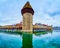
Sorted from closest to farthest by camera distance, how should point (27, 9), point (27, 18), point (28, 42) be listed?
point (28, 42) < point (27, 18) < point (27, 9)

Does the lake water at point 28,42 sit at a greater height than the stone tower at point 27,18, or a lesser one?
lesser

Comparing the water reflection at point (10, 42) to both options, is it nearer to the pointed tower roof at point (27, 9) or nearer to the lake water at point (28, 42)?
the lake water at point (28, 42)

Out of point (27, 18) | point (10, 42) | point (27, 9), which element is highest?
point (27, 9)

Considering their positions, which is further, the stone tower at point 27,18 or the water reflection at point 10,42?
the stone tower at point 27,18

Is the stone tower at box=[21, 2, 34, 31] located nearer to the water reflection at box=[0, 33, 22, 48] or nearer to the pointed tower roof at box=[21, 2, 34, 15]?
the pointed tower roof at box=[21, 2, 34, 15]

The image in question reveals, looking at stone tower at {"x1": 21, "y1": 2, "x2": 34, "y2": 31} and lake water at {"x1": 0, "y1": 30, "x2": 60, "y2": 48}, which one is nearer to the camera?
lake water at {"x1": 0, "y1": 30, "x2": 60, "y2": 48}

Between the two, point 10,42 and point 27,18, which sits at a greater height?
point 27,18

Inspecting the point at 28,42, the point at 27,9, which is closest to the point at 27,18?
the point at 27,9

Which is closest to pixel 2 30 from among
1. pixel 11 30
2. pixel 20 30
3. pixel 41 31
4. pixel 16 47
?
pixel 11 30

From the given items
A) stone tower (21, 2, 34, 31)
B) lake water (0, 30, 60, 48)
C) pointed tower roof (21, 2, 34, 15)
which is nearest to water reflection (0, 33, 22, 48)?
lake water (0, 30, 60, 48)

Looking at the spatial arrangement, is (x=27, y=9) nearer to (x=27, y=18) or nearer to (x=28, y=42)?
(x=27, y=18)

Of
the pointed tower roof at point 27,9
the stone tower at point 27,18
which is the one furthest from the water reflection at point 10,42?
the pointed tower roof at point 27,9

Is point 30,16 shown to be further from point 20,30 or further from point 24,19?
point 20,30

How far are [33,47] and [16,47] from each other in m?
0.62
